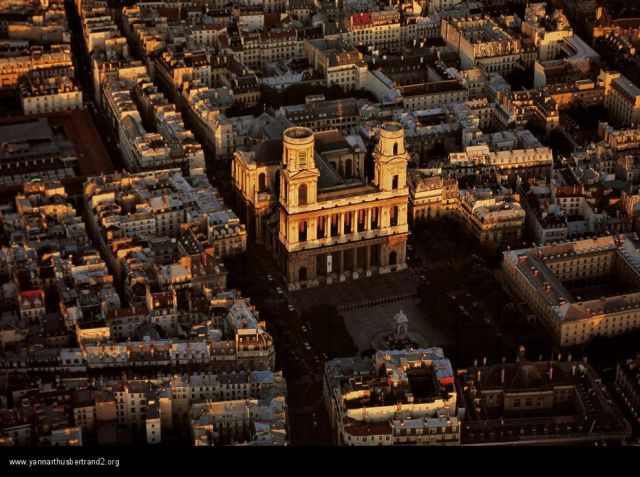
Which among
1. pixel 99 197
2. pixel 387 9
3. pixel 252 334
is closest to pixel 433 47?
pixel 387 9

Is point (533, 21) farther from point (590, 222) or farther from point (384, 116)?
point (590, 222)

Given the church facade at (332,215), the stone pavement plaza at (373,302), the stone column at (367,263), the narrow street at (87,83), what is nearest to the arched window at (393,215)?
the church facade at (332,215)

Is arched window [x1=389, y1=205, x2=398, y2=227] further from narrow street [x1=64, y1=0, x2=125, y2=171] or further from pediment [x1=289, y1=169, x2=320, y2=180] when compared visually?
narrow street [x1=64, y1=0, x2=125, y2=171]

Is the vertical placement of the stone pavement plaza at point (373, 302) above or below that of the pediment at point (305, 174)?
below

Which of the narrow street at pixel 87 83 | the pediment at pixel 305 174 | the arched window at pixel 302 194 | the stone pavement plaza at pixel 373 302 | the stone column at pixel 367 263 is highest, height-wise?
the pediment at pixel 305 174

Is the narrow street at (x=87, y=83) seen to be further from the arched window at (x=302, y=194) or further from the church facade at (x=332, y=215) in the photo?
the arched window at (x=302, y=194)

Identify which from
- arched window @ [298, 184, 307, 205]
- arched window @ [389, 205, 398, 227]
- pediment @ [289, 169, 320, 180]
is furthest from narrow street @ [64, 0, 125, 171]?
arched window @ [389, 205, 398, 227]
